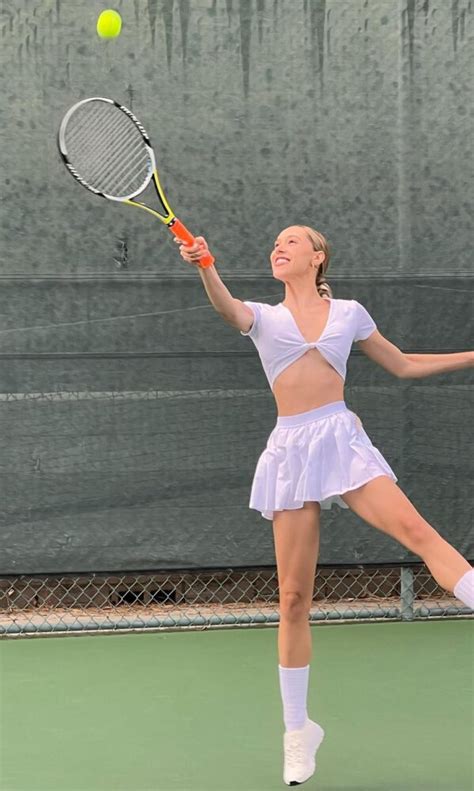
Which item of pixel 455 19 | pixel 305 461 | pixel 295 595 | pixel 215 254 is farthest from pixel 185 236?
pixel 455 19

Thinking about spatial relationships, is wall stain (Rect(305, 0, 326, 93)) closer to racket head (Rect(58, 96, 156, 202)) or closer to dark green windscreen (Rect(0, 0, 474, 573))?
dark green windscreen (Rect(0, 0, 474, 573))

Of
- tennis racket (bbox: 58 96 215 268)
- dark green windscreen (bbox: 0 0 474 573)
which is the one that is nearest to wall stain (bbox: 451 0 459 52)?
dark green windscreen (bbox: 0 0 474 573)

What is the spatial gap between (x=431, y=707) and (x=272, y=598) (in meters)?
1.48

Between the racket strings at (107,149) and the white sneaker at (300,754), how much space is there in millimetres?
1449

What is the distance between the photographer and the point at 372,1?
478 centimetres

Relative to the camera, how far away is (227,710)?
3.67m

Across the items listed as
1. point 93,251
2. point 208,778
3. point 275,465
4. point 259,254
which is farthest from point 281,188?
point 208,778

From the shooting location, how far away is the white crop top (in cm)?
312

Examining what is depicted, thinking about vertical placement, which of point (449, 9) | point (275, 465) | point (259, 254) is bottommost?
point (275, 465)

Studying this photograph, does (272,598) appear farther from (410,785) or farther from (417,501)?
(410,785)

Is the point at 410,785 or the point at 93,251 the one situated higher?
the point at 93,251

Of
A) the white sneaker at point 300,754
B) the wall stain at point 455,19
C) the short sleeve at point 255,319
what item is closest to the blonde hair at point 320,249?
the short sleeve at point 255,319

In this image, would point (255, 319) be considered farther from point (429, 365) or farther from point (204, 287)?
point (204, 287)

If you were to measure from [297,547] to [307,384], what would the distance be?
39 cm
